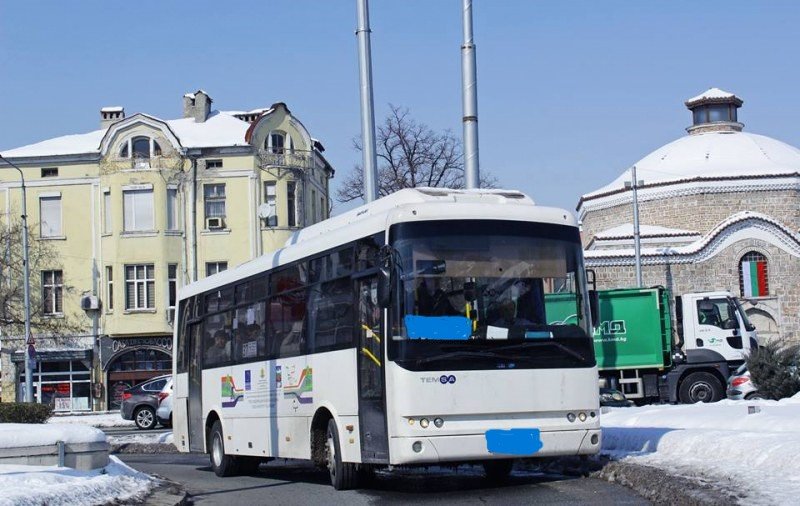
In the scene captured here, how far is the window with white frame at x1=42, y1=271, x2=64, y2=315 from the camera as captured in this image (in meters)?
52.2

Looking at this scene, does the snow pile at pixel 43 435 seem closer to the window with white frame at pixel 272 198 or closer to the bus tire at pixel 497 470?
the bus tire at pixel 497 470

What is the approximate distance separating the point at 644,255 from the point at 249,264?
131 ft

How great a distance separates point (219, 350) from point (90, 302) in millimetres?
34006

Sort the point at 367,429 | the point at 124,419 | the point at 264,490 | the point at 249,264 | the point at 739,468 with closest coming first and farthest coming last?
the point at 739,468
the point at 367,429
the point at 264,490
the point at 249,264
the point at 124,419

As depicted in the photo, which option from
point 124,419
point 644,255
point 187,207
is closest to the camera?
point 124,419

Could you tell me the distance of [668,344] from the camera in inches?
1175

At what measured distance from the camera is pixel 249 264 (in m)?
17.8

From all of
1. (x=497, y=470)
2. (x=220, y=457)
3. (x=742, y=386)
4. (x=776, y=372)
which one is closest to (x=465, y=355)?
(x=497, y=470)

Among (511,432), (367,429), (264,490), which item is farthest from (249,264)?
(511,432)

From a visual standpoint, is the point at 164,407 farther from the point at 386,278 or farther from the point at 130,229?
the point at 386,278

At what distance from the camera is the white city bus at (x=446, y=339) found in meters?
12.7

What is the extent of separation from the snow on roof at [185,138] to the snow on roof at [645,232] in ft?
60.0

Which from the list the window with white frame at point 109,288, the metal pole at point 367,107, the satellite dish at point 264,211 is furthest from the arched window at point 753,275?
the metal pole at point 367,107

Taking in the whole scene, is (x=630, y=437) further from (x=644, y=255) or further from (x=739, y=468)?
(x=644, y=255)
